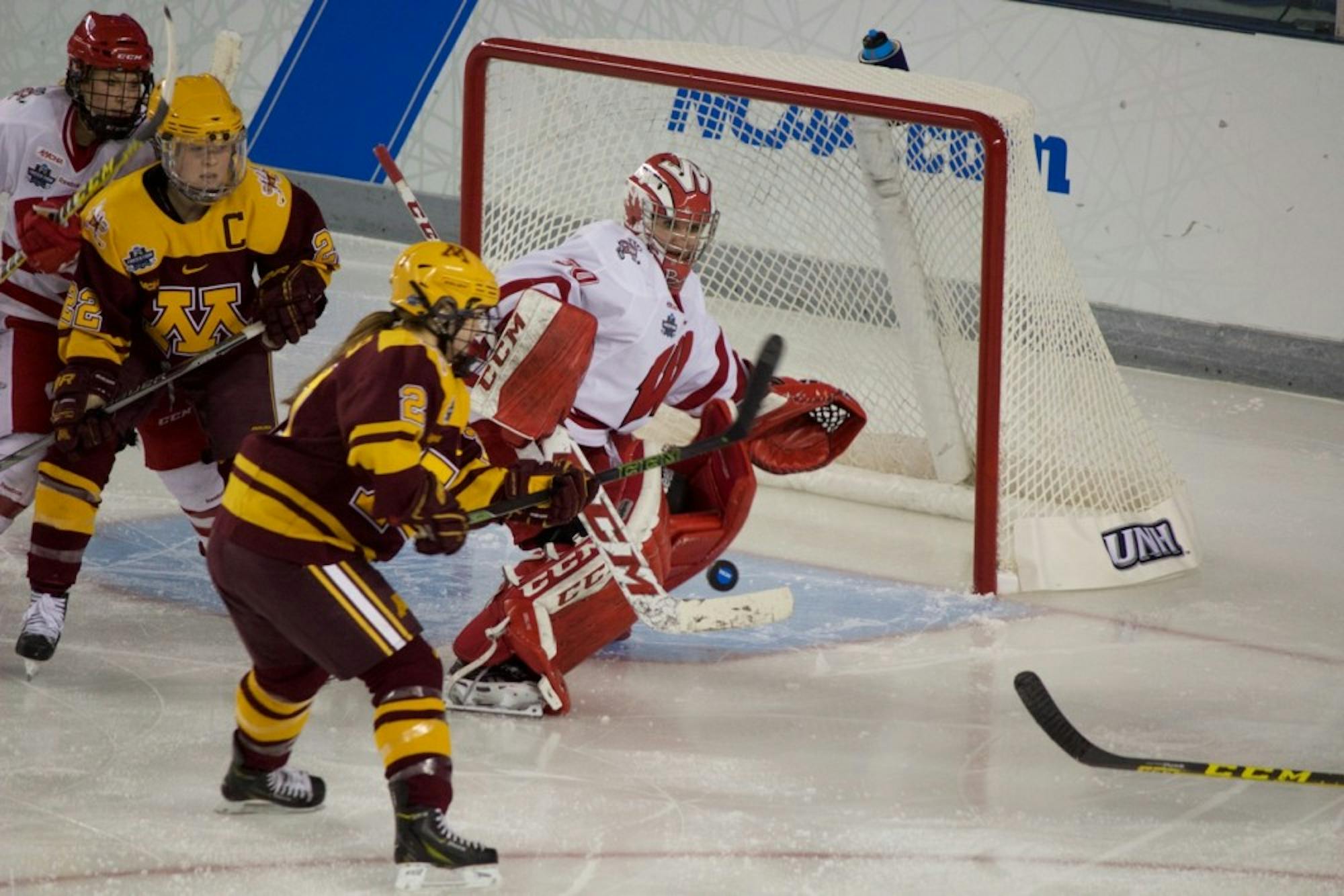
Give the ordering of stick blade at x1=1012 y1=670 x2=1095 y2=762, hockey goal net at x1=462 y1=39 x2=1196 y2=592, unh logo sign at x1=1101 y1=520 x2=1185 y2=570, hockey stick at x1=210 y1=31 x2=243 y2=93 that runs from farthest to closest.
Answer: unh logo sign at x1=1101 y1=520 x2=1185 y2=570 → hockey goal net at x1=462 y1=39 x2=1196 y2=592 → hockey stick at x1=210 y1=31 x2=243 y2=93 → stick blade at x1=1012 y1=670 x2=1095 y2=762

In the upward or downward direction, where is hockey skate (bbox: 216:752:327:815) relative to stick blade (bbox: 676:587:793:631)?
downward

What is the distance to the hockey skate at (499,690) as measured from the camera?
3.39 meters

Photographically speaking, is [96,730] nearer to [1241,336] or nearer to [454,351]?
[454,351]

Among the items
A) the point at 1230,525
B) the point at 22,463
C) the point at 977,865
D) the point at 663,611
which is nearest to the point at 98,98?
the point at 22,463

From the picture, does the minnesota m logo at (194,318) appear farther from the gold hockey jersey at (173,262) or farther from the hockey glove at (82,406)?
the hockey glove at (82,406)

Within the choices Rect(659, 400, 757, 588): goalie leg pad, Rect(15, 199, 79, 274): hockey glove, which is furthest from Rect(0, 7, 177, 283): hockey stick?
Rect(659, 400, 757, 588): goalie leg pad

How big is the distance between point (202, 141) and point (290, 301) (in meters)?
0.32

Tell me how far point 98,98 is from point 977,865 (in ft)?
6.32

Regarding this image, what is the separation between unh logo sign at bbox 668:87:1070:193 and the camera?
4.59m

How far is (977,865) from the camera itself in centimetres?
288

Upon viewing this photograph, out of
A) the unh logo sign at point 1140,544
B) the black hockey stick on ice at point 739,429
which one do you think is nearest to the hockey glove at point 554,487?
the black hockey stick on ice at point 739,429

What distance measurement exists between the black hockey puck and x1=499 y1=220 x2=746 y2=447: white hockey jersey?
0.30 m

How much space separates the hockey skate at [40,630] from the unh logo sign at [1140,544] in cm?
215

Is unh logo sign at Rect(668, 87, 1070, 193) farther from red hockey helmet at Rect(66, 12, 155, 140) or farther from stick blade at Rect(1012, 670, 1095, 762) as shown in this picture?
stick blade at Rect(1012, 670, 1095, 762)
